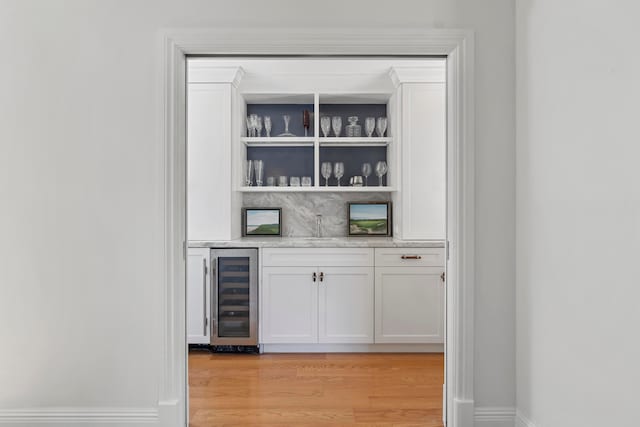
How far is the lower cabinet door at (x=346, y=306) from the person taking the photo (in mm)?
3633

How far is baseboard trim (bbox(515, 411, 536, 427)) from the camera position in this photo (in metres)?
2.13

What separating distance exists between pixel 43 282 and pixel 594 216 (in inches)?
97.1

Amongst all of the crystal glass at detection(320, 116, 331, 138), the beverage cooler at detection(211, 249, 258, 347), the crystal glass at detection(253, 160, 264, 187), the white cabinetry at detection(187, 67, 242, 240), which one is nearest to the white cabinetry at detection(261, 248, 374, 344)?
the beverage cooler at detection(211, 249, 258, 347)

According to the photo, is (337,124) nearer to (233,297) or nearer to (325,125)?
(325,125)

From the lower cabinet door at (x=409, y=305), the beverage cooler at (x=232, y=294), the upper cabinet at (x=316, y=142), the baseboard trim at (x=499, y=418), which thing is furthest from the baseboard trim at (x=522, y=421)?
the upper cabinet at (x=316, y=142)

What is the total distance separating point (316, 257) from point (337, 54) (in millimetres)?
1789

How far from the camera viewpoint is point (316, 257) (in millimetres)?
3646

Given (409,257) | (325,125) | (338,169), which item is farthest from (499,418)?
(325,125)

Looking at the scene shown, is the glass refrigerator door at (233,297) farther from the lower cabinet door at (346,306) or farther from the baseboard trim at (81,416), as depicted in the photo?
the baseboard trim at (81,416)

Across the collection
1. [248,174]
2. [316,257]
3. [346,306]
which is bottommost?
[346,306]

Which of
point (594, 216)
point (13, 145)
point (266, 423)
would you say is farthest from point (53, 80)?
point (594, 216)

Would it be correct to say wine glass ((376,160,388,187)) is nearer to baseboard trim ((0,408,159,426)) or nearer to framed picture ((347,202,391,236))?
framed picture ((347,202,391,236))

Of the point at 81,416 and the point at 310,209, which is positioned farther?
the point at 310,209

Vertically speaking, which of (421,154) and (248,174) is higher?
(421,154)
